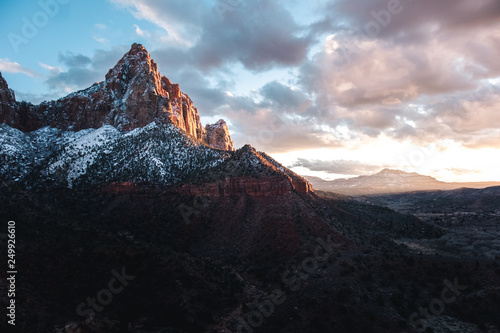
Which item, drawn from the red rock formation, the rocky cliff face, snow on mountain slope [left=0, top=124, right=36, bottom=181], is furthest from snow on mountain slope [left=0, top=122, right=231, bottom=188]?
the red rock formation

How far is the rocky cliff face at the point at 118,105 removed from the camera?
104 metres

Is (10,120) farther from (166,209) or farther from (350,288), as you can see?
(350,288)

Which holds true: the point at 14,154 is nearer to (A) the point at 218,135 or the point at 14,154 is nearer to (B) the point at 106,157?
(B) the point at 106,157

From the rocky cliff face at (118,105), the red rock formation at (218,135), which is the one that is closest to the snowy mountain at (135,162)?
the rocky cliff face at (118,105)

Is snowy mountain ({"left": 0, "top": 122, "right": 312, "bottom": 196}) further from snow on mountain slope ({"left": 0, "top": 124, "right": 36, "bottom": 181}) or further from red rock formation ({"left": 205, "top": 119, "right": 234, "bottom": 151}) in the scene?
red rock formation ({"left": 205, "top": 119, "right": 234, "bottom": 151})

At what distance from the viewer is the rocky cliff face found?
342ft

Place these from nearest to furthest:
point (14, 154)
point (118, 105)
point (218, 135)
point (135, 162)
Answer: point (135, 162)
point (14, 154)
point (118, 105)
point (218, 135)

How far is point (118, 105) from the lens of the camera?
112 meters

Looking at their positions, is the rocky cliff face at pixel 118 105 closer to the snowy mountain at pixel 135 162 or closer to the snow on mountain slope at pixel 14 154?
the snowy mountain at pixel 135 162

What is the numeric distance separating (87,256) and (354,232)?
171 feet

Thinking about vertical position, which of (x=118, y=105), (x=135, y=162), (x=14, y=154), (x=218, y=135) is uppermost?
(x=118, y=105)

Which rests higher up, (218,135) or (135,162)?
(218,135)

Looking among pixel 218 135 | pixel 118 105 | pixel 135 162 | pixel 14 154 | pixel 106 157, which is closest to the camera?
pixel 135 162

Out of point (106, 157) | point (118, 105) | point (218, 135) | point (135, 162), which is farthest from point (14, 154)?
point (218, 135)
